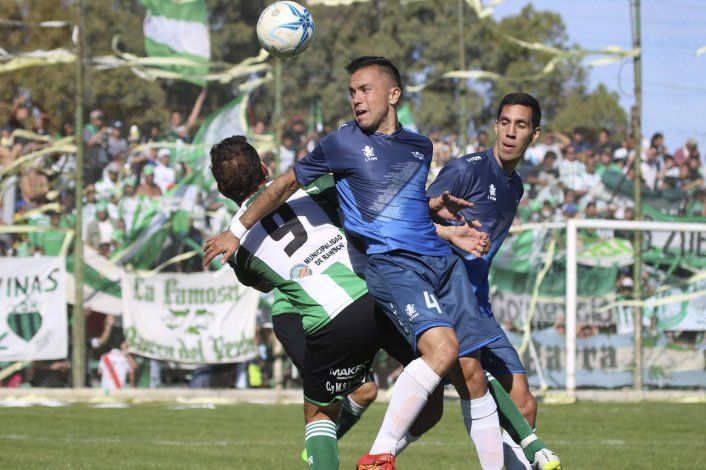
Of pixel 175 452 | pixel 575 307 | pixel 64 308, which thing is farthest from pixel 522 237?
→ pixel 175 452

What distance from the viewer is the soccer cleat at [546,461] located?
6.16 metres

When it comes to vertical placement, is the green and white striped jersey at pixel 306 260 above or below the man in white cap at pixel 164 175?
below

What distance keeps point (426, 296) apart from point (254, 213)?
1.03 m

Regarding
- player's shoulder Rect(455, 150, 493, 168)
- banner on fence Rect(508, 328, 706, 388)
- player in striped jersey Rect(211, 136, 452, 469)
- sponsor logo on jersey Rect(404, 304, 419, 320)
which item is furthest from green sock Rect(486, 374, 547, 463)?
banner on fence Rect(508, 328, 706, 388)

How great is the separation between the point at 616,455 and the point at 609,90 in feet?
28.9

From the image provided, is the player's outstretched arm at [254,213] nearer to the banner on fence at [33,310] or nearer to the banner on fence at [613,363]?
the banner on fence at [33,310]

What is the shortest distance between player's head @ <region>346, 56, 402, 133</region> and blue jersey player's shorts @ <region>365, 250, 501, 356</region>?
746 millimetres

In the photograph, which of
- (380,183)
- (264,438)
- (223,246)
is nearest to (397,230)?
(380,183)

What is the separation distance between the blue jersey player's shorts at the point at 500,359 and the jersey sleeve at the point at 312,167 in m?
1.59

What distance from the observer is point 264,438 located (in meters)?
10.2

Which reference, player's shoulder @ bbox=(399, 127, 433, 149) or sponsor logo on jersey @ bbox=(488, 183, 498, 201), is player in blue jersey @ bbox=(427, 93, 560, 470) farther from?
player's shoulder @ bbox=(399, 127, 433, 149)

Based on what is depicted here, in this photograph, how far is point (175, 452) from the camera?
8.91 metres

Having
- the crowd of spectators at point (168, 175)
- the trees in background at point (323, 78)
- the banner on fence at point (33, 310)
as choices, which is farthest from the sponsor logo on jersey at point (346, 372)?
the banner on fence at point (33, 310)

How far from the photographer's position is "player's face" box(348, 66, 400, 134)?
6137mm
